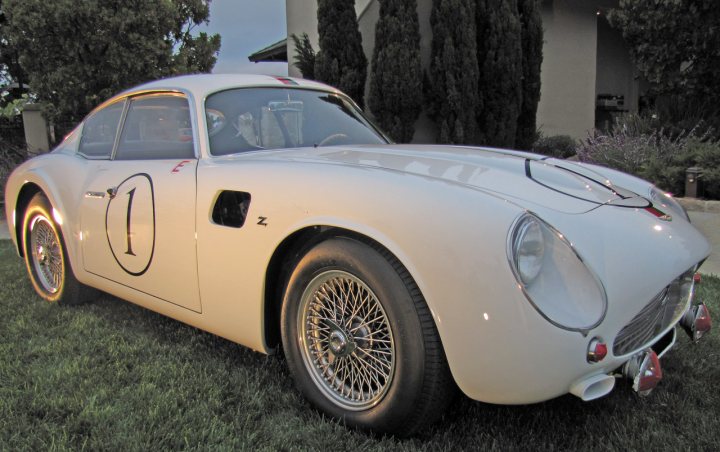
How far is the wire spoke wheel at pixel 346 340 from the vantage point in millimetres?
2084

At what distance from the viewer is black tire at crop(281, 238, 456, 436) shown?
1907mm

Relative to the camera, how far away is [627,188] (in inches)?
104

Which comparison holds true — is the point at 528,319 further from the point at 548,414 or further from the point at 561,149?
the point at 561,149

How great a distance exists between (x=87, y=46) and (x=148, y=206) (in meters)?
7.57

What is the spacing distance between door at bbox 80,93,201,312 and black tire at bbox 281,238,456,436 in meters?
0.66

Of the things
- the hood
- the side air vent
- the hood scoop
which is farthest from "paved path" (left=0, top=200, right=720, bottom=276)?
the side air vent

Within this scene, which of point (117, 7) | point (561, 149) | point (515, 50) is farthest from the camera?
point (561, 149)

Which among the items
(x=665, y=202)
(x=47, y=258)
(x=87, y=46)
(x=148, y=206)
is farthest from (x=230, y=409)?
(x=87, y=46)

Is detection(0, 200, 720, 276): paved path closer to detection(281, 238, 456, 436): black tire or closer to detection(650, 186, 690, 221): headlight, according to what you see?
detection(650, 186, 690, 221): headlight

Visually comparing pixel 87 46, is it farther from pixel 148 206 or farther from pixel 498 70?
pixel 148 206

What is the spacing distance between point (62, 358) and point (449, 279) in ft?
7.32

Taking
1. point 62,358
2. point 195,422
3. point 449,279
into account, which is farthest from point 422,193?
point 62,358

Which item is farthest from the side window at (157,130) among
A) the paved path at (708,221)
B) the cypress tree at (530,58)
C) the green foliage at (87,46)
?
the cypress tree at (530,58)

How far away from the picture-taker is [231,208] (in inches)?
98.9
